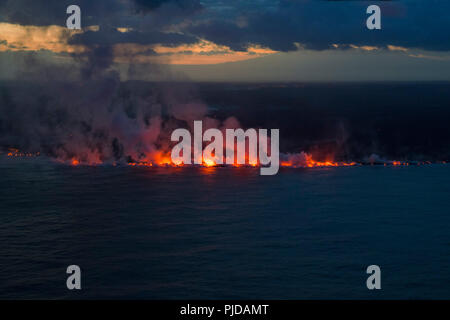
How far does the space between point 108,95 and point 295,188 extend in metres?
30.8

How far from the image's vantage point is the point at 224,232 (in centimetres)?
5028

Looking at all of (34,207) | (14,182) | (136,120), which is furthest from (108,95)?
(34,207)

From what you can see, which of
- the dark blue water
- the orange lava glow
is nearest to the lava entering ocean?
the orange lava glow

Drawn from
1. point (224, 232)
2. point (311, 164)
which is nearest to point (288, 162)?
point (311, 164)

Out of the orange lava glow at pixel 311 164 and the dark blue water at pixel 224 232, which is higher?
the orange lava glow at pixel 311 164

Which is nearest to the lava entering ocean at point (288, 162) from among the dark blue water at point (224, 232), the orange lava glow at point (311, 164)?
the orange lava glow at point (311, 164)

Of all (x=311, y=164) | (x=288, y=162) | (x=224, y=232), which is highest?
(x=288, y=162)

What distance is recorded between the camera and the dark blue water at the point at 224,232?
39562 millimetres

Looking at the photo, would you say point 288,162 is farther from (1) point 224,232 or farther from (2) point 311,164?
(1) point 224,232

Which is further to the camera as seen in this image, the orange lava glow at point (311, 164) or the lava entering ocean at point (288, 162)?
the lava entering ocean at point (288, 162)

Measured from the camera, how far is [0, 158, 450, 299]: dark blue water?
1558 inches

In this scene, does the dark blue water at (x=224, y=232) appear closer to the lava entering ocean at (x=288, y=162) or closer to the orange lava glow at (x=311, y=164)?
the lava entering ocean at (x=288, y=162)

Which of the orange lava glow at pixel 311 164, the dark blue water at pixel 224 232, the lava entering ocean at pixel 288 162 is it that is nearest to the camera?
the dark blue water at pixel 224 232

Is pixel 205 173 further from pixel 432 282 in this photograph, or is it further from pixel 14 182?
pixel 432 282
